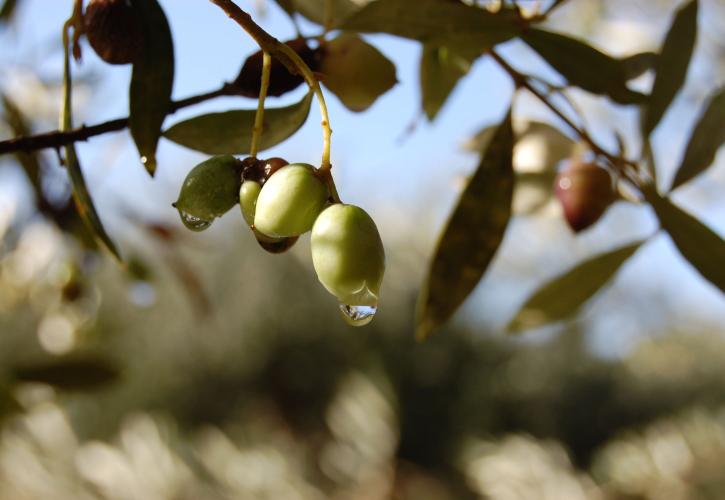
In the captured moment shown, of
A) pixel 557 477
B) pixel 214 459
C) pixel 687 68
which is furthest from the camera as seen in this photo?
pixel 214 459

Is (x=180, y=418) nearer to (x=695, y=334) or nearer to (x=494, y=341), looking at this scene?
(x=494, y=341)

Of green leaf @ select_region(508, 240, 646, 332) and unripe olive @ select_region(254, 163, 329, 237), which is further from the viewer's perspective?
green leaf @ select_region(508, 240, 646, 332)

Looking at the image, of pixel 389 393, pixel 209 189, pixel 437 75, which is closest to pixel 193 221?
pixel 209 189

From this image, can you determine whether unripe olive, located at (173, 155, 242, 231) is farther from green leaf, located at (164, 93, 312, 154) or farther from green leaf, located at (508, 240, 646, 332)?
green leaf, located at (508, 240, 646, 332)

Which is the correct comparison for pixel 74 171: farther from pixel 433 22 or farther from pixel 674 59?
pixel 674 59

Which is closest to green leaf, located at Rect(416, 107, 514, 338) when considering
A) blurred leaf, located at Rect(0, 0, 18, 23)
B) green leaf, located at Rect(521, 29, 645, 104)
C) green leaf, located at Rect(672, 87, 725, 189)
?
green leaf, located at Rect(521, 29, 645, 104)

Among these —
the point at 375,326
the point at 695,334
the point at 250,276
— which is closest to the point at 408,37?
the point at 375,326

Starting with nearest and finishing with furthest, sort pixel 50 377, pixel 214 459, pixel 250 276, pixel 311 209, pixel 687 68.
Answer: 1. pixel 311 209
2. pixel 687 68
3. pixel 50 377
4. pixel 214 459
5. pixel 250 276
